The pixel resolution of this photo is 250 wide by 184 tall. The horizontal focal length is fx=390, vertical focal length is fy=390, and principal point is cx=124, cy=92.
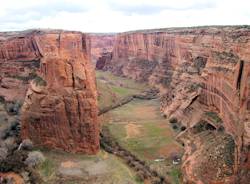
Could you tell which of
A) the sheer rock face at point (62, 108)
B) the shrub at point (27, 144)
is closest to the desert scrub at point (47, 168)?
the shrub at point (27, 144)

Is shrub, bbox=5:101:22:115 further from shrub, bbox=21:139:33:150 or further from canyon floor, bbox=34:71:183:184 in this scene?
shrub, bbox=21:139:33:150

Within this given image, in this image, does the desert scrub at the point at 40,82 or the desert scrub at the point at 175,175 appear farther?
the desert scrub at the point at 40,82

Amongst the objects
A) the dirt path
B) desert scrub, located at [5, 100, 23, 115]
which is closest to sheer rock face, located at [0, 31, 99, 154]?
the dirt path

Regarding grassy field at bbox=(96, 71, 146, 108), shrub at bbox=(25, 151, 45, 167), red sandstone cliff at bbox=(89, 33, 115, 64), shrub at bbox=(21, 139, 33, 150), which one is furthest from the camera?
red sandstone cliff at bbox=(89, 33, 115, 64)

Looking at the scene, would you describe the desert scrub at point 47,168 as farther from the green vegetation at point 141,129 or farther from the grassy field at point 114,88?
the grassy field at point 114,88

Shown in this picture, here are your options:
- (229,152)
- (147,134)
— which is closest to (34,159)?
(229,152)

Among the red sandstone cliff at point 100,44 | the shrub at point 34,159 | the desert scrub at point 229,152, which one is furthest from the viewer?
the red sandstone cliff at point 100,44

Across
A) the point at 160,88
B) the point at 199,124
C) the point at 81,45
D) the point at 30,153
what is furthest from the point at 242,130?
the point at 160,88
